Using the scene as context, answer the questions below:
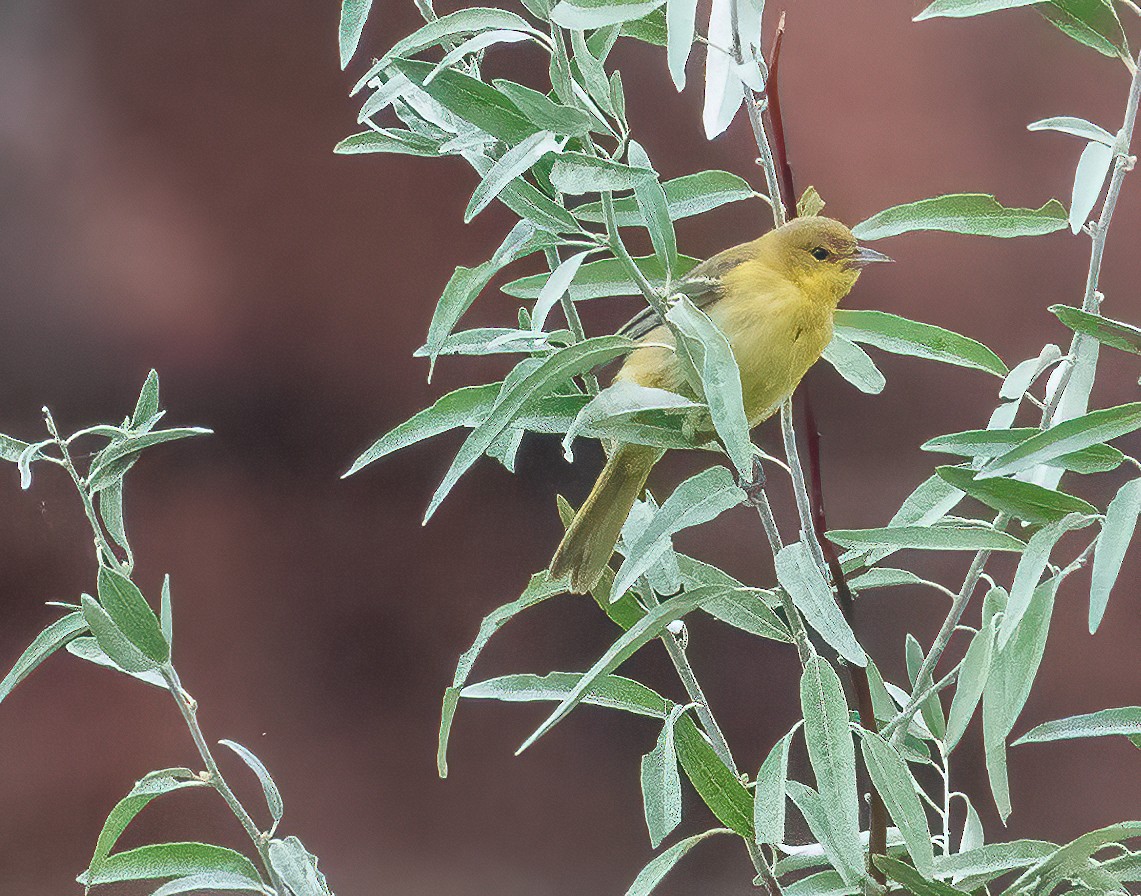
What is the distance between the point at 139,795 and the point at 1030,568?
17.6 inches

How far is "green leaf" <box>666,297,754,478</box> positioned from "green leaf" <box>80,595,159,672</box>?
0.31 m

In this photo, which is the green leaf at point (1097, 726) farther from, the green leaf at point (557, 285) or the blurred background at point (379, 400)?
the blurred background at point (379, 400)

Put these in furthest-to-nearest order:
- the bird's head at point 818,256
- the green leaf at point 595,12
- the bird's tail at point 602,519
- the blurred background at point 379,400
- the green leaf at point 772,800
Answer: the blurred background at point 379,400, the bird's head at point 818,256, the bird's tail at point 602,519, the green leaf at point 772,800, the green leaf at point 595,12

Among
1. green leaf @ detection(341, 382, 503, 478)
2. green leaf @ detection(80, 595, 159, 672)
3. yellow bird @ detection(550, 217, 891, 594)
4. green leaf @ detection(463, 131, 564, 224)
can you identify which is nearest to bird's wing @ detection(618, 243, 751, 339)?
yellow bird @ detection(550, 217, 891, 594)

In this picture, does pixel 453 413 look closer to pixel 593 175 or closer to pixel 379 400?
pixel 593 175

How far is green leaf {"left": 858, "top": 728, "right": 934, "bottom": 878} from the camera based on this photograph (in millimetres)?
522

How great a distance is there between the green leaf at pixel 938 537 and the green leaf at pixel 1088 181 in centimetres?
14

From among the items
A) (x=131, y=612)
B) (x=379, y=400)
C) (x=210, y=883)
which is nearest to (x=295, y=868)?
(x=210, y=883)

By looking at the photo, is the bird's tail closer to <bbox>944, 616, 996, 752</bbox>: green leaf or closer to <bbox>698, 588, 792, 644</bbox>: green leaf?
<bbox>698, 588, 792, 644</bbox>: green leaf

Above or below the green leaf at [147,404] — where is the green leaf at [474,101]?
above

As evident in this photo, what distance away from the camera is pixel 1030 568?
0.47 meters

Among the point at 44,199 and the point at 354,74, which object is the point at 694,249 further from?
Result: the point at 44,199

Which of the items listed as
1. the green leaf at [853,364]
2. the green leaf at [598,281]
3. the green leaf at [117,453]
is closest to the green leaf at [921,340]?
the green leaf at [853,364]

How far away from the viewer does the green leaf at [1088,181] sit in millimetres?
500
